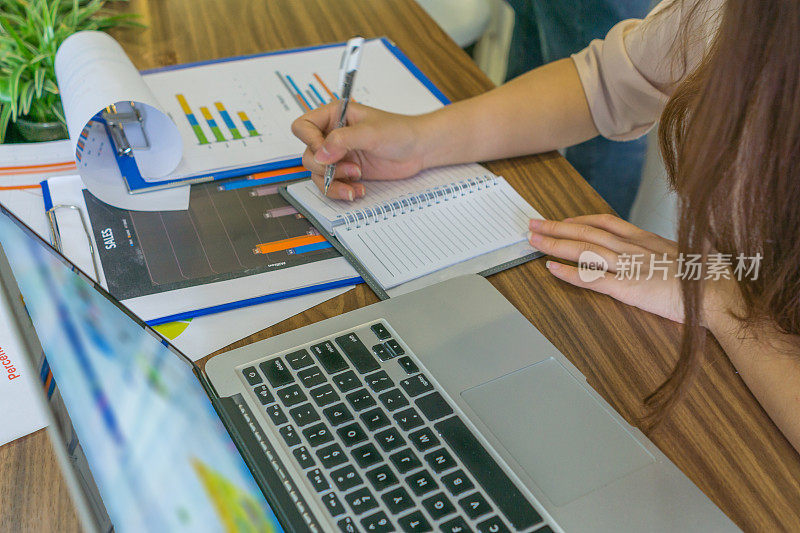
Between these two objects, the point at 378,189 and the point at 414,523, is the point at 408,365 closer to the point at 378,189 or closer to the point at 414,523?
the point at 414,523

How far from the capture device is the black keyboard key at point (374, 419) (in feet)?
1.72

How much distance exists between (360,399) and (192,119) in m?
0.52

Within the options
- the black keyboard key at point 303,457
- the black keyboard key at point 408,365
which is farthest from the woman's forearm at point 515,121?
the black keyboard key at point 303,457

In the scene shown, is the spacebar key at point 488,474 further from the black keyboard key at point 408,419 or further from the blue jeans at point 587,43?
the blue jeans at point 587,43

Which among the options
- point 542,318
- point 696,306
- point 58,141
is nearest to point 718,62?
point 696,306

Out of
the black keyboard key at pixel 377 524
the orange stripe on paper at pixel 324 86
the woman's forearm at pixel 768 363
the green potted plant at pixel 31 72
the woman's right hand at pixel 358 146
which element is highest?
the green potted plant at pixel 31 72

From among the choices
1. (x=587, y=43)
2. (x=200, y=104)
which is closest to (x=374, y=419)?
(x=200, y=104)

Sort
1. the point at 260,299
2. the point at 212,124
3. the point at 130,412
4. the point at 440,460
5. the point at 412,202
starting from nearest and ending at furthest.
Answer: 1. the point at 130,412
2. the point at 440,460
3. the point at 260,299
4. the point at 412,202
5. the point at 212,124

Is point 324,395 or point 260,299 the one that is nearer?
point 324,395

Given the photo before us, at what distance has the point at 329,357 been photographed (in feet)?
1.88

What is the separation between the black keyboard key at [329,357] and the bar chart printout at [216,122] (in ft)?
1.29

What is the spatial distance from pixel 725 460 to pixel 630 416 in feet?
0.25

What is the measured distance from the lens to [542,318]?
66cm

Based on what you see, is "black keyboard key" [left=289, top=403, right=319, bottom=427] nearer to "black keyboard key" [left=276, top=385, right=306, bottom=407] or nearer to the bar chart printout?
"black keyboard key" [left=276, top=385, right=306, bottom=407]
